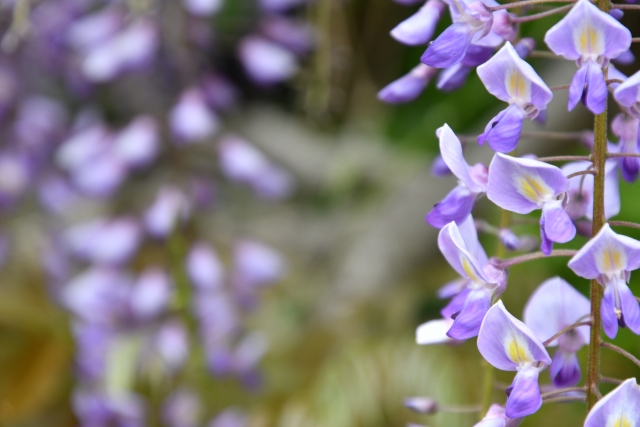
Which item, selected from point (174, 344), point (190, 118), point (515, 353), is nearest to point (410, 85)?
point (515, 353)

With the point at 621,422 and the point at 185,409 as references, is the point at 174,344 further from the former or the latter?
the point at 621,422

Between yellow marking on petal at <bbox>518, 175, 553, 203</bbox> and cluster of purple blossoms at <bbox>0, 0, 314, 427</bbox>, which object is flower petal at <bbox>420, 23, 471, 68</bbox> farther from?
cluster of purple blossoms at <bbox>0, 0, 314, 427</bbox>

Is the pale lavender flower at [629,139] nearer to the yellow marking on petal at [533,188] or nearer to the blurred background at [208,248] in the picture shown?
the yellow marking on petal at [533,188]

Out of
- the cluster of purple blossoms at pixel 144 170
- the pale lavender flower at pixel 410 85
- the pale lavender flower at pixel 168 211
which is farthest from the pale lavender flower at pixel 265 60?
the pale lavender flower at pixel 410 85

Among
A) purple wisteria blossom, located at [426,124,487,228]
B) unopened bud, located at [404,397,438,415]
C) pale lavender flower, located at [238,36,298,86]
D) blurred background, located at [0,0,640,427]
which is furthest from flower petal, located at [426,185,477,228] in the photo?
pale lavender flower, located at [238,36,298,86]

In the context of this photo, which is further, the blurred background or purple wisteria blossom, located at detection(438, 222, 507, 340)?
the blurred background

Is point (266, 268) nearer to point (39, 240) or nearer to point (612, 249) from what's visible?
point (39, 240)
